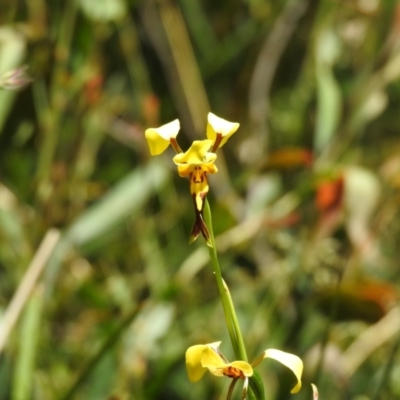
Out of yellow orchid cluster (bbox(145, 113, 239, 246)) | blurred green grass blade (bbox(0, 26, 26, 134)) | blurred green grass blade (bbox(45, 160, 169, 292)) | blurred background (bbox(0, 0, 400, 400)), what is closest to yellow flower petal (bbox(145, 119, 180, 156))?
yellow orchid cluster (bbox(145, 113, 239, 246))

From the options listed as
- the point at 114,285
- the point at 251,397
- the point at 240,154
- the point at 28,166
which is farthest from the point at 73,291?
the point at 251,397

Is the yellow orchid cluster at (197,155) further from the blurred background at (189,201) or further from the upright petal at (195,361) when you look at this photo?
the blurred background at (189,201)

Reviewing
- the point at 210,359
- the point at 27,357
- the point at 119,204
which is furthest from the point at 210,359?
the point at 119,204

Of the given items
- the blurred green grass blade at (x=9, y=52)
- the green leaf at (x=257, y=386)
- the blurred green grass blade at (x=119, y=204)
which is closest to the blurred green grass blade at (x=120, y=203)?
the blurred green grass blade at (x=119, y=204)

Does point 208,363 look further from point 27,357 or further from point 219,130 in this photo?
point 27,357

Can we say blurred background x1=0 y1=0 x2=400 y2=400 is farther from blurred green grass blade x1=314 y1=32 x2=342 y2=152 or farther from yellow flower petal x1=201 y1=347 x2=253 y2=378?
yellow flower petal x1=201 y1=347 x2=253 y2=378

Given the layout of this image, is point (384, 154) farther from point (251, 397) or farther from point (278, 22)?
point (251, 397)
